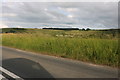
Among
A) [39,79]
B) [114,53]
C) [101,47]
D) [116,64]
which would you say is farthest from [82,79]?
[101,47]

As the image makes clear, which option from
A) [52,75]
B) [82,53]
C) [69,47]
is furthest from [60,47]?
[52,75]

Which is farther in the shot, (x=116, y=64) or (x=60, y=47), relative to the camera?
(x=60, y=47)

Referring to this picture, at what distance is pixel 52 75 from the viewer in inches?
250

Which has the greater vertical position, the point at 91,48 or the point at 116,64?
the point at 91,48

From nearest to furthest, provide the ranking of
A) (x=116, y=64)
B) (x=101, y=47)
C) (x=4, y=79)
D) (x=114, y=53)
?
(x=4, y=79) < (x=116, y=64) < (x=114, y=53) < (x=101, y=47)

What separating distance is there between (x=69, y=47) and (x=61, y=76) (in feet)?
20.6

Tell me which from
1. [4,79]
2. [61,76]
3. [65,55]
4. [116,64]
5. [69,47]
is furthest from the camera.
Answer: [69,47]

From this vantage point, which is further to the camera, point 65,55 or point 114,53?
point 65,55

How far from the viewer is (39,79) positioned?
5.78 metres

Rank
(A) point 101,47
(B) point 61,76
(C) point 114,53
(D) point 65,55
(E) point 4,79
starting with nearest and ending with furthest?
(E) point 4,79
(B) point 61,76
(C) point 114,53
(A) point 101,47
(D) point 65,55

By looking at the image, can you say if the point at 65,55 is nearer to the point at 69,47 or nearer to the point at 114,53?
the point at 69,47

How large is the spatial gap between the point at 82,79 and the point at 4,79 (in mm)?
2600

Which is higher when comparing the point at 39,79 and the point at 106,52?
the point at 106,52

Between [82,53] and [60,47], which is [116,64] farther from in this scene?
[60,47]
